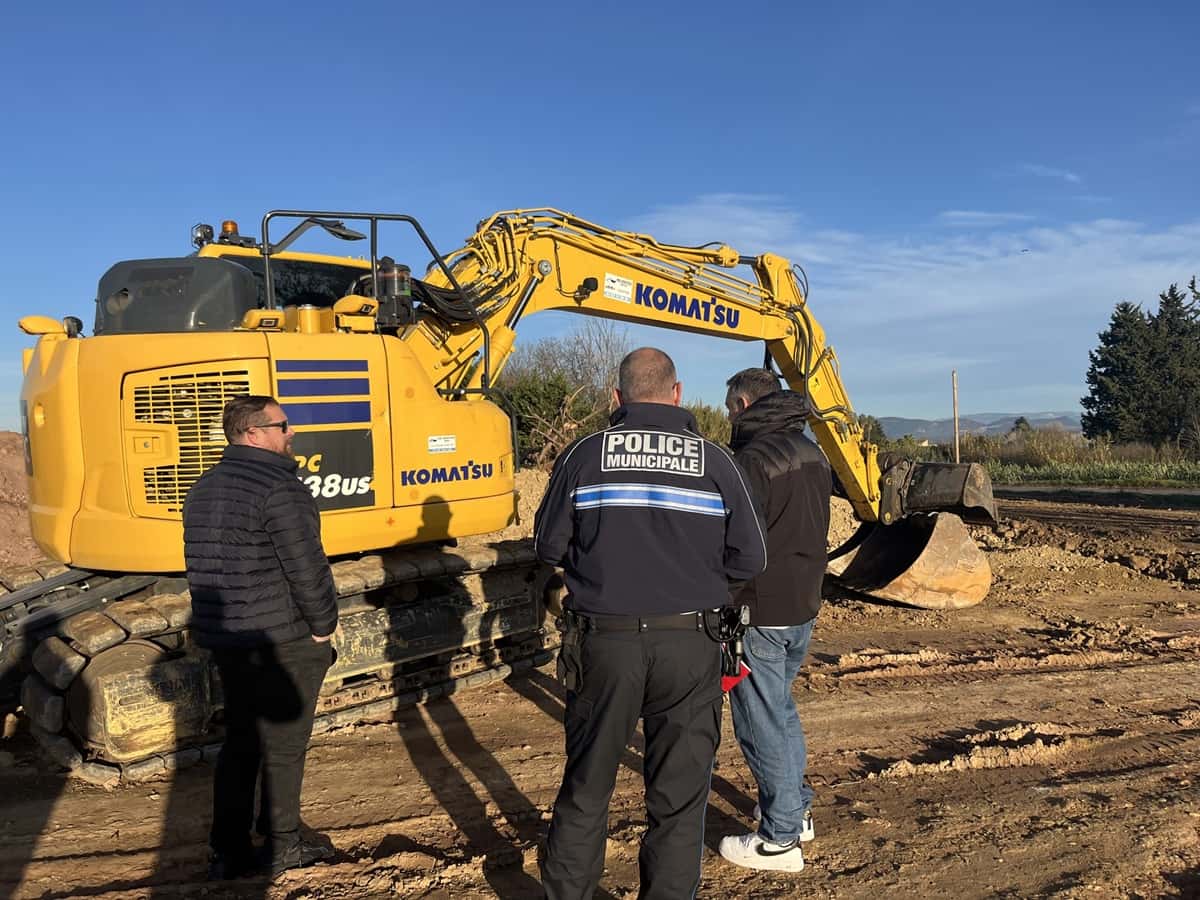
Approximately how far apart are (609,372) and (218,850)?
19.8 meters

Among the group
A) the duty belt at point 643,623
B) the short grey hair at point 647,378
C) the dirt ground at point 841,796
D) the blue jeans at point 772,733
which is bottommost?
the dirt ground at point 841,796

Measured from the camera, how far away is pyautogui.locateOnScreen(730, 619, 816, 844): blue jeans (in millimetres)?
3625

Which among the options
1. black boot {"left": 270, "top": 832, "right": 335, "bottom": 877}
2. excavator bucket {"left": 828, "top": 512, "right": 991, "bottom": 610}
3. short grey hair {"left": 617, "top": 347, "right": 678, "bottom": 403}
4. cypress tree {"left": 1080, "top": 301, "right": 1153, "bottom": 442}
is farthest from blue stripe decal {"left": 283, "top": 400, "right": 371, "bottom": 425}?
cypress tree {"left": 1080, "top": 301, "right": 1153, "bottom": 442}

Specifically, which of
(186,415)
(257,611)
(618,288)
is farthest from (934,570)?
(257,611)

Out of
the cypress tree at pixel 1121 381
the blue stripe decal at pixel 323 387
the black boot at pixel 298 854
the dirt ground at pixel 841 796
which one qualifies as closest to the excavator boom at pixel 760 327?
the blue stripe decal at pixel 323 387

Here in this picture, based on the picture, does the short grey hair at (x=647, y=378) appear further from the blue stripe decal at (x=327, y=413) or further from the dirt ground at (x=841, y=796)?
the blue stripe decal at (x=327, y=413)

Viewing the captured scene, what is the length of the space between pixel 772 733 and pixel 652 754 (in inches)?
31.4

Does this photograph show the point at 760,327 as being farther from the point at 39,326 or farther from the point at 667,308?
the point at 39,326

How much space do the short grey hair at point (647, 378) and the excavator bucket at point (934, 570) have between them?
603 cm

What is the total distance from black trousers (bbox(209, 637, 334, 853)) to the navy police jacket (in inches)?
48.8

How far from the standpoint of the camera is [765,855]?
363 cm

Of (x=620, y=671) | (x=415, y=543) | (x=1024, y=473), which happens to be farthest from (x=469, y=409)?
(x=1024, y=473)

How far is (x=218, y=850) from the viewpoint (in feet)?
11.8

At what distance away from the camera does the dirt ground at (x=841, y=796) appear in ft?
11.7
